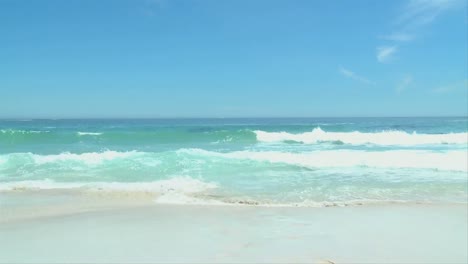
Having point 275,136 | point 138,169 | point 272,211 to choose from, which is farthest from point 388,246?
point 275,136

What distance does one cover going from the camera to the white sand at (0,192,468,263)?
413 centimetres

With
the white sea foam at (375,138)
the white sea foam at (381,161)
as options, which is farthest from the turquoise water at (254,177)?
the white sea foam at (375,138)

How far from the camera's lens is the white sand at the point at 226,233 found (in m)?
4.13

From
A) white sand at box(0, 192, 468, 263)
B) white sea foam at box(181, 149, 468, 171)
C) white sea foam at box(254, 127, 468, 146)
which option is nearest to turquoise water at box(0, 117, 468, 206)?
white sea foam at box(181, 149, 468, 171)

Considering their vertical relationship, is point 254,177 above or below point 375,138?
below

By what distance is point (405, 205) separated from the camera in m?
6.71

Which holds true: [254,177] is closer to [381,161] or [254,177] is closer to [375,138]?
[381,161]

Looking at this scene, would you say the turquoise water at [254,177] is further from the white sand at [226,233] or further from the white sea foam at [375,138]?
the white sea foam at [375,138]

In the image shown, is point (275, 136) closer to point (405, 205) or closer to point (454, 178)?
point (454, 178)

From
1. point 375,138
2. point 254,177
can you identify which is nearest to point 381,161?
point 254,177

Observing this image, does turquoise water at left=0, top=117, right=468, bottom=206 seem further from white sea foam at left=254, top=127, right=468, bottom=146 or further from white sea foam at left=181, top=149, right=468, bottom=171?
white sea foam at left=254, top=127, right=468, bottom=146

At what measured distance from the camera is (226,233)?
196 inches

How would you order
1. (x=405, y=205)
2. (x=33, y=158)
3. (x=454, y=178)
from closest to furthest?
(x=405, y=205), (x=454, y=178), (x=33, y=158)

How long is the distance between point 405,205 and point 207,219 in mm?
3398
